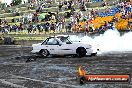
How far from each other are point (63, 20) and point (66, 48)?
52.0 feet

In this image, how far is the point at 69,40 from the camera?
22.6m

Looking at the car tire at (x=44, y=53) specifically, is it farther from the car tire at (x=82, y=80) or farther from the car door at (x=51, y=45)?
the car tire at (x=82, y=80)

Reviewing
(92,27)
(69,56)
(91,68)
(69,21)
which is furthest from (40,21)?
(91,68)

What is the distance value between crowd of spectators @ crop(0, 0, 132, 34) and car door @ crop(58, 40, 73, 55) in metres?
9.87

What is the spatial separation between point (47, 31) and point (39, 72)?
21.7m

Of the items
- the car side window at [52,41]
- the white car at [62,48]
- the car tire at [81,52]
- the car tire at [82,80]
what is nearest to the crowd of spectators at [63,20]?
the car side window at [52,41]

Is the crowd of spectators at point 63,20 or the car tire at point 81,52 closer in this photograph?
the car tire at point 81,52

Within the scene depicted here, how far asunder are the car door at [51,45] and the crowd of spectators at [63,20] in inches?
373

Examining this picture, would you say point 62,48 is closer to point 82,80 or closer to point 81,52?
point 81,52

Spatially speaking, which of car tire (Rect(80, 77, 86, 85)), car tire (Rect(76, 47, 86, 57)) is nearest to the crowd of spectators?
car tire (Rect(76, 47, 86, 57))

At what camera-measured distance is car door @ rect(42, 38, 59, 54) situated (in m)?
23.2

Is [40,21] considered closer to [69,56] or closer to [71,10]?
[71,10]

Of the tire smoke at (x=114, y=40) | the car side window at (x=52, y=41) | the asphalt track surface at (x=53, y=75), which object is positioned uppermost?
the car side window at (x=52, y=41)

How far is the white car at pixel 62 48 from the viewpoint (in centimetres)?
2197
